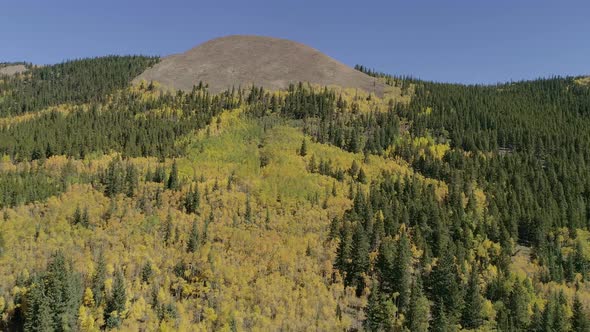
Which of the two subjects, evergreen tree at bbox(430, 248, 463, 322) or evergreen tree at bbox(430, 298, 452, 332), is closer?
evergreen tree at bbox(430, 298, 452, 332)

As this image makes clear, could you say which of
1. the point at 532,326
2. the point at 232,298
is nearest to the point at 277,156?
the point at 232,298

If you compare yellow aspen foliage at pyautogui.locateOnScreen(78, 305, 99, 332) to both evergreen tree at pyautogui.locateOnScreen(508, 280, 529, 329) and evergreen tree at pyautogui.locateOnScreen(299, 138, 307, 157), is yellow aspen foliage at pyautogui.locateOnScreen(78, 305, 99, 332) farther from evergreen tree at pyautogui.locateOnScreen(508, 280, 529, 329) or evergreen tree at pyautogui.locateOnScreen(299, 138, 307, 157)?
evergreen tree at pyautogui.locateOnScreen(299, 138, 307, 157)

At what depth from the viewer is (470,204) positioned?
14788 cm

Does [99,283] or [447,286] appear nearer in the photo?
[99,283]

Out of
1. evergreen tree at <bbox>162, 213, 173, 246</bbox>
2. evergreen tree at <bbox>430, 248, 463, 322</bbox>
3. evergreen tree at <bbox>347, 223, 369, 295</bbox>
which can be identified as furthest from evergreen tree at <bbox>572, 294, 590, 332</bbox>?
evergreen tree at <bbox>162, 213, 173, 246</bbox>

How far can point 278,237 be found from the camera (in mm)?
123438

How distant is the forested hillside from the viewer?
9525 centimetres

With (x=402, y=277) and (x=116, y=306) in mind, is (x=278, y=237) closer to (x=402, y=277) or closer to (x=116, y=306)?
(x=402, y=277)

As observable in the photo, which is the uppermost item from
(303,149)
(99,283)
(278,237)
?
(303,149)

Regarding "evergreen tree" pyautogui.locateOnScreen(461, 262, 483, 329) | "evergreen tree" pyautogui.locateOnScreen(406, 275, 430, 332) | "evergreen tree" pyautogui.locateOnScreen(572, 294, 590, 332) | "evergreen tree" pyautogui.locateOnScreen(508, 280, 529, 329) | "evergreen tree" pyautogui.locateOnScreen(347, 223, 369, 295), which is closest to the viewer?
"evergreen tree" pyautogui.locateOnScreen(406, 275, 430, 332)

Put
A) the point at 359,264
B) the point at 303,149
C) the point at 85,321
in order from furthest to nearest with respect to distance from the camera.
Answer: the point at 303,149 → the point at 359,264 → the point at 85,321

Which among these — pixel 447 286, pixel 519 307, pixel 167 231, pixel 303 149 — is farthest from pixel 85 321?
pixel 303 149

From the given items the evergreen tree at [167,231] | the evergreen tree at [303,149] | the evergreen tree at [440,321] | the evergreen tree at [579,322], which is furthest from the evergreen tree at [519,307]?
the evergreen tree at [303,149]

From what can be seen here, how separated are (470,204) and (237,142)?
295 ft
